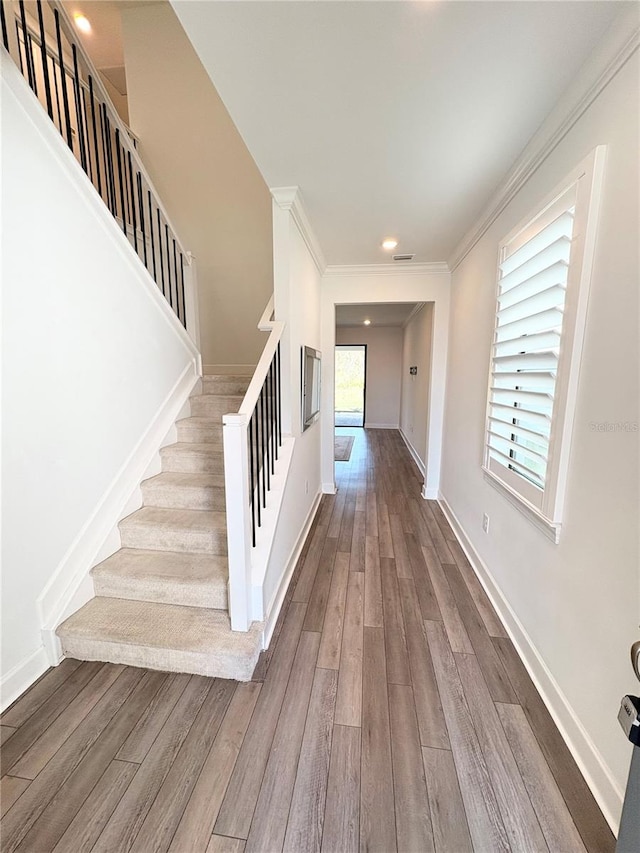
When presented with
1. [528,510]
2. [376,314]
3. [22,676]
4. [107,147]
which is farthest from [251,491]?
[376,314]

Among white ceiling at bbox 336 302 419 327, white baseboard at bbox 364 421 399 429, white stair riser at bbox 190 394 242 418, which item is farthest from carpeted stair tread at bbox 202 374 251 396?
white baseboard at bbox 364 421 399 429

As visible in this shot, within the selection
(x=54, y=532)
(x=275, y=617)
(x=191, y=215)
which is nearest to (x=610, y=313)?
(x=275, y=617)

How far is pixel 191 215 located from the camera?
3820 mm

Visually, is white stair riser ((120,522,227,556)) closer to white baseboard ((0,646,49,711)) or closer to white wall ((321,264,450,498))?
white baseboard ((0,646,49,711))

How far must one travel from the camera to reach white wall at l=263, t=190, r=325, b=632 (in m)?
2.12

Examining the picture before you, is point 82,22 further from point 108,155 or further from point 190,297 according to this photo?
point 190,297

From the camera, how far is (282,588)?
2.18 m

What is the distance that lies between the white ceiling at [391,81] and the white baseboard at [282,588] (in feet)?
8.08

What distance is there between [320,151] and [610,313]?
62.7 inches

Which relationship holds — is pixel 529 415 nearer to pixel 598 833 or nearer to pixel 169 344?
pixel 598 833

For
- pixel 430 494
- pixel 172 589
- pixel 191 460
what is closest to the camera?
pixel 172 589

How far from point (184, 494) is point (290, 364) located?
1.16 meters

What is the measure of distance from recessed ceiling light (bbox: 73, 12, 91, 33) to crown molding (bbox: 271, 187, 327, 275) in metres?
3.68

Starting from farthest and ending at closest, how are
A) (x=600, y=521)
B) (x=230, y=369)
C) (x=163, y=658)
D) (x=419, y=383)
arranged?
(x=419, y=383) → (x=230, y=369) → (x=163, y=658) → (x=600, y=521)
